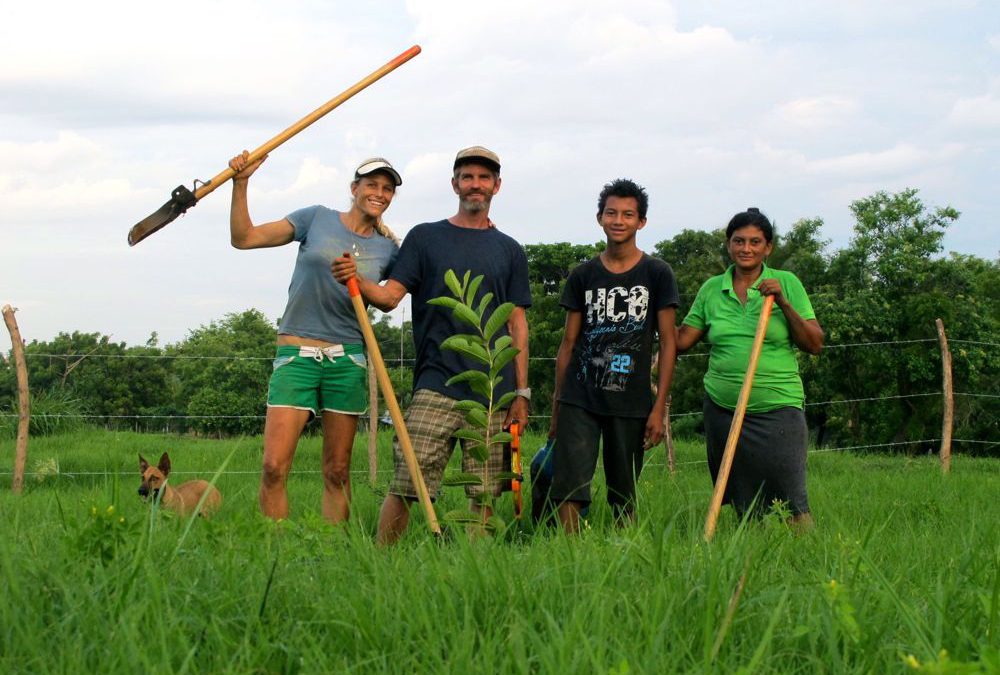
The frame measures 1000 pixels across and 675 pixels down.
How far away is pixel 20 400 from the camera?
1044 cm

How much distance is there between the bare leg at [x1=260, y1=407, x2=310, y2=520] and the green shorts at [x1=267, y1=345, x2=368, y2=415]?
0.05 m

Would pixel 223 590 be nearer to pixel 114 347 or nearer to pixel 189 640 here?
pixel 189 640

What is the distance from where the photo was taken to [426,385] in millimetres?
4891

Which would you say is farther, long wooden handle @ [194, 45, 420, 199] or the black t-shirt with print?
the black t-shirt with print

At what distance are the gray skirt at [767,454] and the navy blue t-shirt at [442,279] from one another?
3.51ft

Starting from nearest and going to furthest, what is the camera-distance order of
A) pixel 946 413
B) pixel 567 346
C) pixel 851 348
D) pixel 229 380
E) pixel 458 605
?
pixel 458 605 < pixel 567 346 < pixel 946 413 < pixel 851 348 < pixel 229 380

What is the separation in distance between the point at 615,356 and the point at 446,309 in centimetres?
84

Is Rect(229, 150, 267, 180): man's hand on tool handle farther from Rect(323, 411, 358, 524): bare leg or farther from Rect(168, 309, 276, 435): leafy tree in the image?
Rect(168, 309, 276, 435): leafy tree

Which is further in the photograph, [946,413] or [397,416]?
[946,413]

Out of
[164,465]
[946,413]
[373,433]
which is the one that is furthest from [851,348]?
[164,465]

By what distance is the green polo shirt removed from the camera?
16.8 ft

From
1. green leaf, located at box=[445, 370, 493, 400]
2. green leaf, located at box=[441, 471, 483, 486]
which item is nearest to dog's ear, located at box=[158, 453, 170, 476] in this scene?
green leaf, located at box=[441, 471, 483, 486]

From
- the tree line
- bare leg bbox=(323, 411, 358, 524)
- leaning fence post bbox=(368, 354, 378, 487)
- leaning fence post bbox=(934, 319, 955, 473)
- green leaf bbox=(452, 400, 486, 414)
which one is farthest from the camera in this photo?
the tree line

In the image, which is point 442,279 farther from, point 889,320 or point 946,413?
point 889,320
